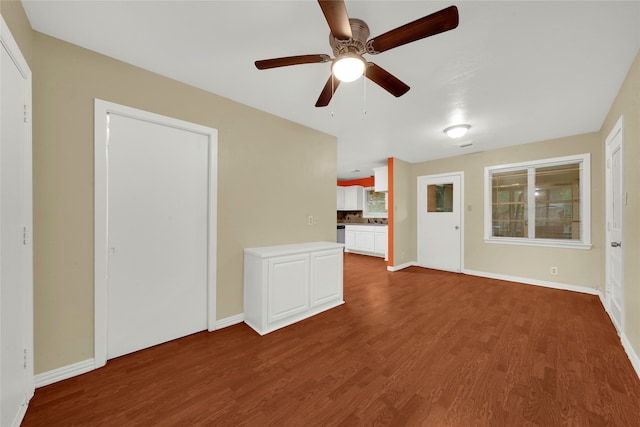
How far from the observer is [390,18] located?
1.52 m

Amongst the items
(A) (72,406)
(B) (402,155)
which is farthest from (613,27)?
(A) (72,406)

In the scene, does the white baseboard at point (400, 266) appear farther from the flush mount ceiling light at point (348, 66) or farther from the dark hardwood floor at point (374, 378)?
the flush mount ceiling light at point (348, 66)

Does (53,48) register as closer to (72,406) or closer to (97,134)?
(97,134)

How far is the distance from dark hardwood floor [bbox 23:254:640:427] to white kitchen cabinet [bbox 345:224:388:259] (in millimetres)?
3608

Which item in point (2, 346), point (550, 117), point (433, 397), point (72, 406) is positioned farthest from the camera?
point (550, 117)

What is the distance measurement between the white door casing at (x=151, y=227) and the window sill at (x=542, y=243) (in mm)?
4737

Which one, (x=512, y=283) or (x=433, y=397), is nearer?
(x=433, y=397)

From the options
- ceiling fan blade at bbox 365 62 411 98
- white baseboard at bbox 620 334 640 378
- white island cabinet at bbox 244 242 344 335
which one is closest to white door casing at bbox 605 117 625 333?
white baseboard at bbox 620 334 640 378

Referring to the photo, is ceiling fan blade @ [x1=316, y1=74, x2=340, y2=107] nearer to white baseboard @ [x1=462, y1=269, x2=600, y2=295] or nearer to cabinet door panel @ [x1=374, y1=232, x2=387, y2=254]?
white baseboard @ [x1=462, y1=269, x2=600, y2=295]

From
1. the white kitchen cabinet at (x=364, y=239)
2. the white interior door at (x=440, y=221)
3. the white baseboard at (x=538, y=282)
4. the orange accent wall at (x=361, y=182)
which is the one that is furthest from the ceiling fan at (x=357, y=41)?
the orange accent wall at (x=361, y=182)

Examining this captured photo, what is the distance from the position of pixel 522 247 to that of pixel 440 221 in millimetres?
1402

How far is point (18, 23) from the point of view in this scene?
1418 mm

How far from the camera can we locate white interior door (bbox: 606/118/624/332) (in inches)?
93.1

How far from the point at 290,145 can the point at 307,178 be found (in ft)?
1.61
